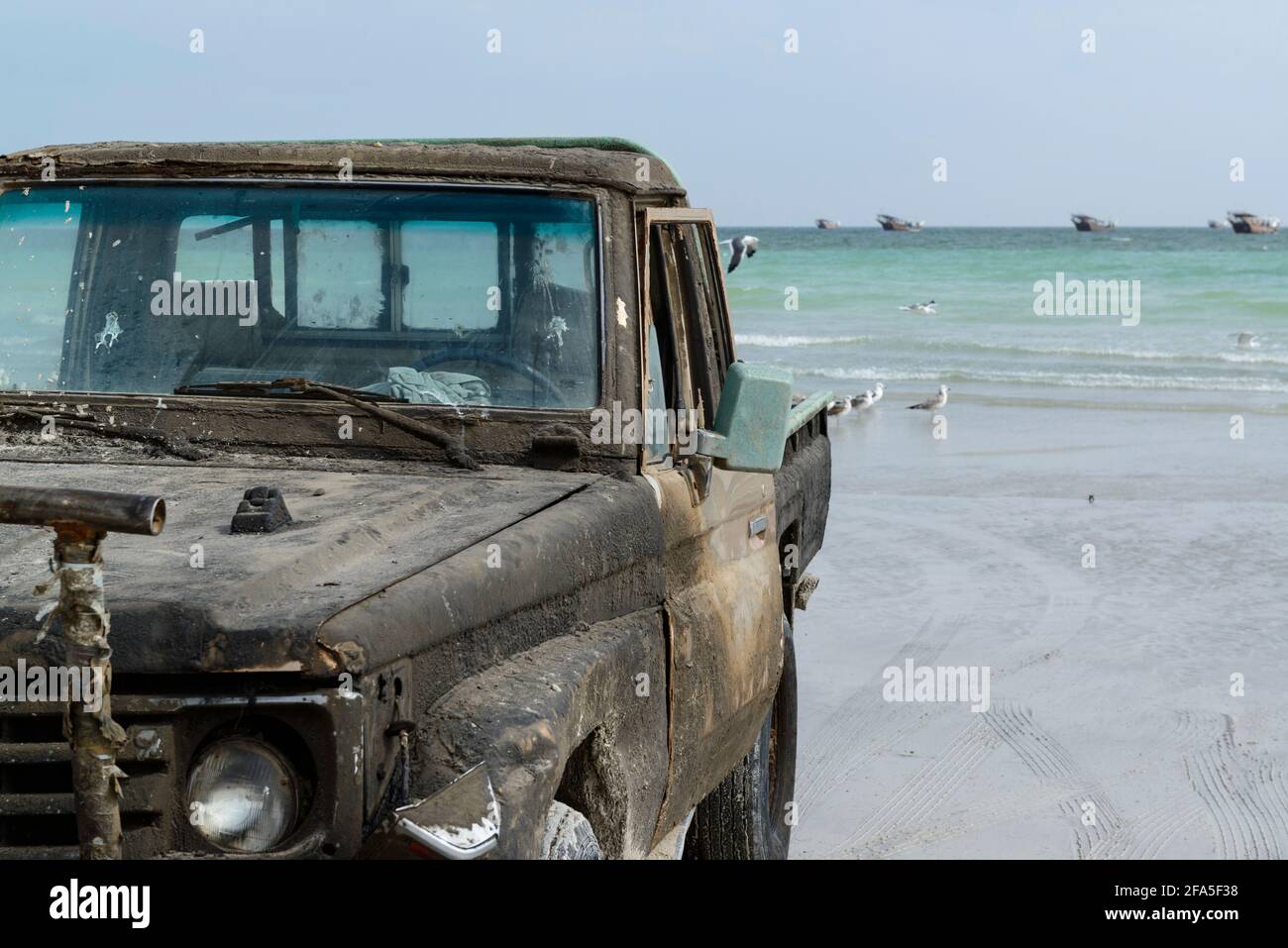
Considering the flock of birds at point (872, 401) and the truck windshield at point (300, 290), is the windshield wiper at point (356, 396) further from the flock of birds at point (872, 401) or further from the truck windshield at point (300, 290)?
the flock of birds at point (872, 401)

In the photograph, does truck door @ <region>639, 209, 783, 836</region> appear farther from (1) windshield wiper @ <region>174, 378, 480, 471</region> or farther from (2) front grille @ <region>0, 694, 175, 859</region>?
(2) front grille @ <region>0, 694, 175, 859</region>

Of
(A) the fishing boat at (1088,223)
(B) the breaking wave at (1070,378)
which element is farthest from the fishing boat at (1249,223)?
(B) the breaking wave at (1070,378)

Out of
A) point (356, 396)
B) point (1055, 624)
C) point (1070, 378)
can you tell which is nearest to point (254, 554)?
point (356, 396)

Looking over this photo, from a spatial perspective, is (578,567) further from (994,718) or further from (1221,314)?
(1221,314)

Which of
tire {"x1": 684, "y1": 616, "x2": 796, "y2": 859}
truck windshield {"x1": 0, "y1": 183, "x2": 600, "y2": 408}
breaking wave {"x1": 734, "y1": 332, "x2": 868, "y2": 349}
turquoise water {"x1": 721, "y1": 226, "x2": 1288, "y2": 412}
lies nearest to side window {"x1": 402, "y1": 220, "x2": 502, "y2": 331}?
truck windshield {"x1": 0, "y1": 183, "x2": 600, "y2": 408}

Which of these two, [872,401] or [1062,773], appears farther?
[872,401]

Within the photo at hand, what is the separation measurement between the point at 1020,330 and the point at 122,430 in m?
26.8

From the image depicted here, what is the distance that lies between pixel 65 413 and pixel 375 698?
166 centimetres

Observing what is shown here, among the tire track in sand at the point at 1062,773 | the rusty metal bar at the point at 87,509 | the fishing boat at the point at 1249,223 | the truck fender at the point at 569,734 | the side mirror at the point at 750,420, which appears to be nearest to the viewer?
the rusty metal bar at the point at 87,509

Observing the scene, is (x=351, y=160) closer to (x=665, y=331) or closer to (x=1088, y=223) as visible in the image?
(x=665, y=331)

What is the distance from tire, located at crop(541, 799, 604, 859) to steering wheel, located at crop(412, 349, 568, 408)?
1.09 metres

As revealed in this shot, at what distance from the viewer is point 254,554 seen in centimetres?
300

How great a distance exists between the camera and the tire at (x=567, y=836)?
303cm
